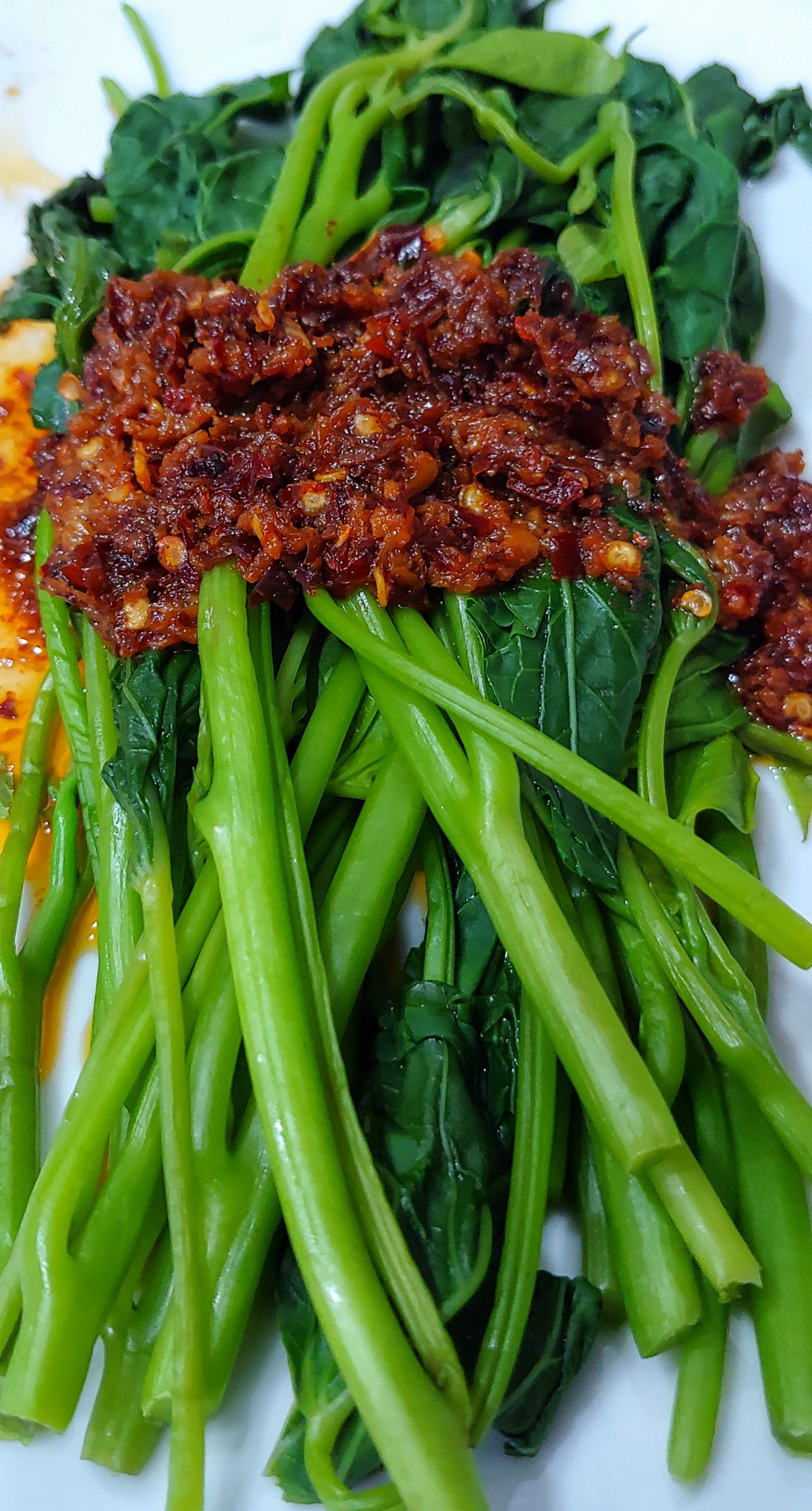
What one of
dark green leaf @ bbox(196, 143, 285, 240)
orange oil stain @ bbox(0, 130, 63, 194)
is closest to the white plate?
orange oil stain @ bbox(0, 130, 63, 194)

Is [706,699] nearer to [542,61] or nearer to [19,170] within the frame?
[542,61]

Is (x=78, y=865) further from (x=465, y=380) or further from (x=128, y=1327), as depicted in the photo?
(x=465, y=380)

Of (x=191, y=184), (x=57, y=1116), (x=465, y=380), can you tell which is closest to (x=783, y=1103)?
(x=57, y=1116)

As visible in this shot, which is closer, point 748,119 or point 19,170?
point 748,119

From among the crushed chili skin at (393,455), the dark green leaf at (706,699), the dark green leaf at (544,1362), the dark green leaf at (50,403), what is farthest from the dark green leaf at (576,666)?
the dark green leaf at (50,403)

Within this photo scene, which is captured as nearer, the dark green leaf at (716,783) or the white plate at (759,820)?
the white plate at (759,820)

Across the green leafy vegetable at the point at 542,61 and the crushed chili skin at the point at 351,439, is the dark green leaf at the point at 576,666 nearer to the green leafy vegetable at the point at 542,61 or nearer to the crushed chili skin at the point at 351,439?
the crushed chili skin at the point at 351,439

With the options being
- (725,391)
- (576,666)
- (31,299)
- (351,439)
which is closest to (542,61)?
(725,391)
